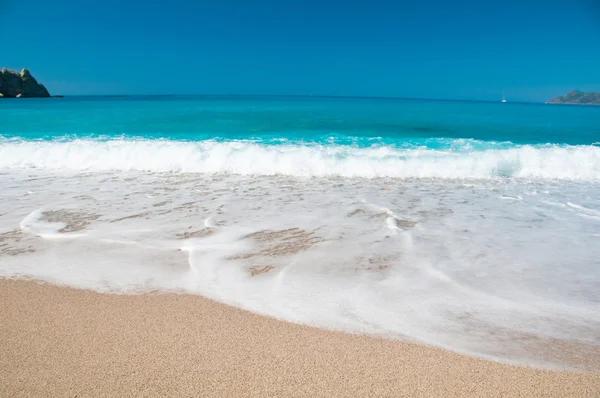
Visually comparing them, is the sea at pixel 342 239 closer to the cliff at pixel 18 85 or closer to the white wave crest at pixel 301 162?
the white wave crest at pixel 301 162

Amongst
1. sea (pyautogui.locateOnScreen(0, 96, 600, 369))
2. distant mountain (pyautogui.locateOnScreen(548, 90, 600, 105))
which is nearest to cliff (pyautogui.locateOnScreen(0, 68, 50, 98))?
sea (pyautogui.locateOnScreen(0, 96, 600, 369))

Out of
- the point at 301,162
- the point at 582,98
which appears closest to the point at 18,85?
the point at 301,162

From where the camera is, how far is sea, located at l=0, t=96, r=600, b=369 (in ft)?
9.26

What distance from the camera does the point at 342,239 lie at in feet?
14.5

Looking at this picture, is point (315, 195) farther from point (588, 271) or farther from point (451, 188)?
point (588, 271)

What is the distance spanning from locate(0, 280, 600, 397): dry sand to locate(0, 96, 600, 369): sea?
18cm

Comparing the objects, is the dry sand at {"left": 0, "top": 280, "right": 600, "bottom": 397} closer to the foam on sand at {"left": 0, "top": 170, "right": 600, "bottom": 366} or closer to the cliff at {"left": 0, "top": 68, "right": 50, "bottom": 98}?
the foam on sand at {"left": 0, "top": 170, "right": 600, "bottom": 366}

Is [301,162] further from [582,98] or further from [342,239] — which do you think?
[582,98]

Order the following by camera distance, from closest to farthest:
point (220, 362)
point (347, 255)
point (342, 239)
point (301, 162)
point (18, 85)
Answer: point (220, 362), point (347, 255), point (342, 239), point (301, 162), point (18, 85)

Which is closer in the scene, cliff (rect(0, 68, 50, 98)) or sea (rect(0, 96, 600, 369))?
sea (rect(0, 96, 600, 369))

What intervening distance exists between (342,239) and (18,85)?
95.9 m

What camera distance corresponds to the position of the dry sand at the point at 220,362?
203cm

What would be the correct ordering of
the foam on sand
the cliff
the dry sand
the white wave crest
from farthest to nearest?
1. the cliff
2. the white wave crest
3. the foam on sand
4. the dry sand

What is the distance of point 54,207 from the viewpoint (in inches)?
216
